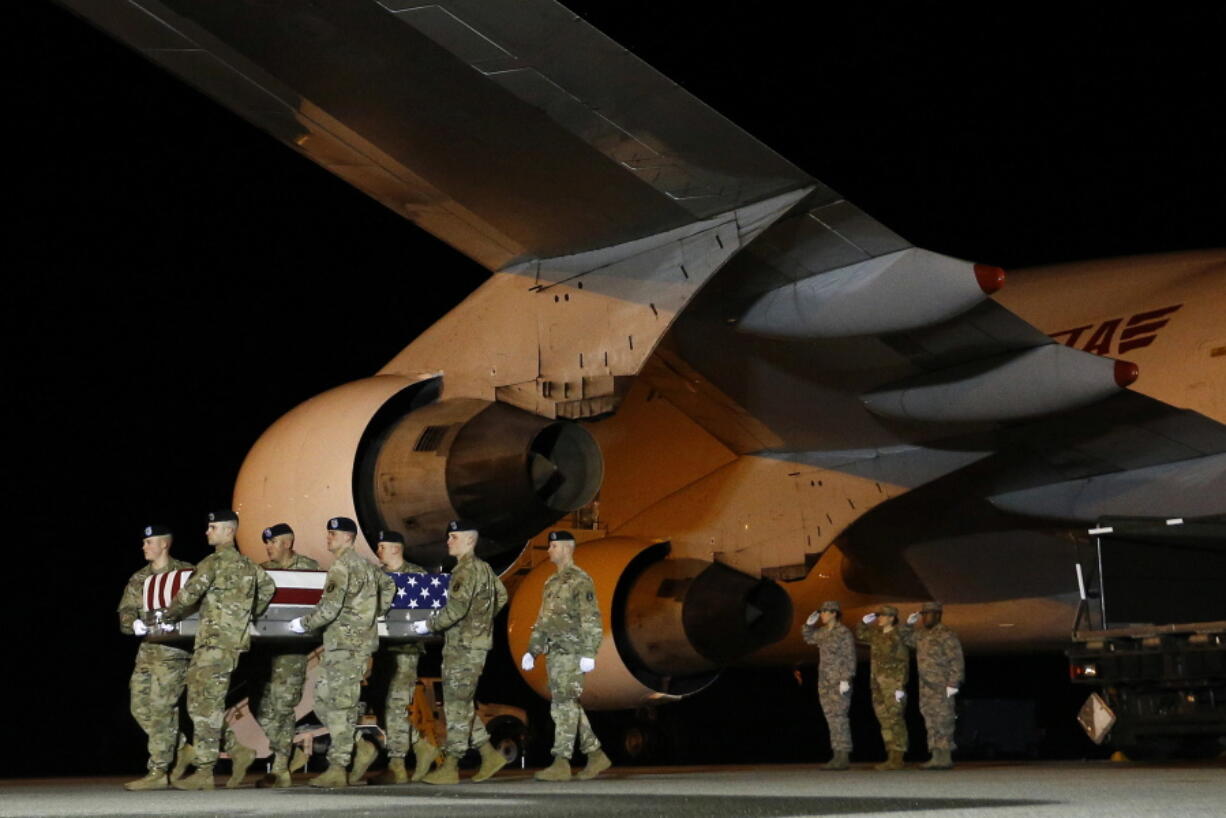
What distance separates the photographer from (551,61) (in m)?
7.30

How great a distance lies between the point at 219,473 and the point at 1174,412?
44.3 ft

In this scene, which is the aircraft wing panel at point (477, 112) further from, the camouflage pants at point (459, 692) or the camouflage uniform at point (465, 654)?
the camouflage pants at point (459, 692)

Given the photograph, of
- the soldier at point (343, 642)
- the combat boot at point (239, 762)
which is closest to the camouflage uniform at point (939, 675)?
the soldier at point (343, 642)

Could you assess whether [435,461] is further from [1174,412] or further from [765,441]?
[1174,412]

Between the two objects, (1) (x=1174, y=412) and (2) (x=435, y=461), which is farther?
(1) (x=1174, y=412)

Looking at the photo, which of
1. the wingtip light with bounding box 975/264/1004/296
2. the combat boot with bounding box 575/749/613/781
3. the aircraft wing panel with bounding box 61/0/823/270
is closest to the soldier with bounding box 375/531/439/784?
the combat boot with bounding box 575/749/613/781

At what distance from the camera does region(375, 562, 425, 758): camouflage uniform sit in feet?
30.7

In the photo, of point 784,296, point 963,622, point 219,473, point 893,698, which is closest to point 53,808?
point 784,296

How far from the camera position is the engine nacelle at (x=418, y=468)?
902 centimetres

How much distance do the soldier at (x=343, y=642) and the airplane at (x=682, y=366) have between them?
75cm

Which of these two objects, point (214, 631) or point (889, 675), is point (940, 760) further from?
point (214, 631)

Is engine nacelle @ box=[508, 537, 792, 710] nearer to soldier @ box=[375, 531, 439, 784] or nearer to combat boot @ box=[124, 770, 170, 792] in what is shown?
soldier @ box=[375, 531, 439, 784]

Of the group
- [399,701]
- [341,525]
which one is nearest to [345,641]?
[341,525]

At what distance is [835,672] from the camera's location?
12.1 meters
